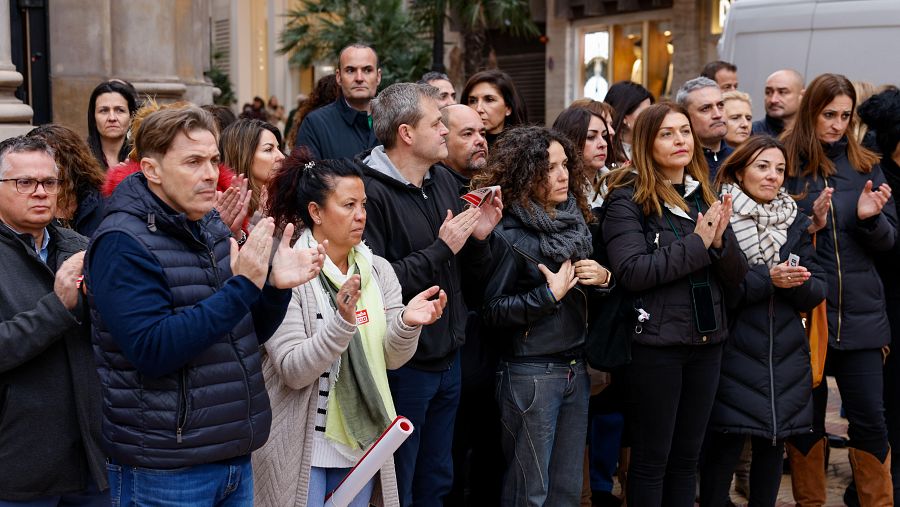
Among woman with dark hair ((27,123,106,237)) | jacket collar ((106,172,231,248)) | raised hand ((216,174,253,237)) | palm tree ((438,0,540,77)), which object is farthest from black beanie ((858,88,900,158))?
palm tree ((438,0,540,77))

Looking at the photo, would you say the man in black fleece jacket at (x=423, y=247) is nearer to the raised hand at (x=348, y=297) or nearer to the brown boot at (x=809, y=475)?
the raised hand at (x=348, y=297)

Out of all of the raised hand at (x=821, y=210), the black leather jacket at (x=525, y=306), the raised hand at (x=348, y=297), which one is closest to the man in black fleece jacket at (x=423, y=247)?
the black leather jacket at (x=525, y=306)

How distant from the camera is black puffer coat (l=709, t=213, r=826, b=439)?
563cm

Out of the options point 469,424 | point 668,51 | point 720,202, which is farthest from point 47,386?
point 668,51

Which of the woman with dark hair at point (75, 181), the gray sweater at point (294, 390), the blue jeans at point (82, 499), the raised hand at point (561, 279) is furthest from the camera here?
the raised hand at point (561, 279)

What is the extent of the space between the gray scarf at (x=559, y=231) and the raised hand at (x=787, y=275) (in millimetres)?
986

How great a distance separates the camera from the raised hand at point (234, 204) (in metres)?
4.59

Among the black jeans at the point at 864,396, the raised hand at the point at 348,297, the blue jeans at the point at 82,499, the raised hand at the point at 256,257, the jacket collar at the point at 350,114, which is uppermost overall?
the jacket collar at the point at 350,114

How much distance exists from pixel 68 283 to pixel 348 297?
94 cm

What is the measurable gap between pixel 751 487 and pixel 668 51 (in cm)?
1524

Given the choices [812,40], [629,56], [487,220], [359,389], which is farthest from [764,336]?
[629,56]

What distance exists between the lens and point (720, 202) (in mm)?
5391

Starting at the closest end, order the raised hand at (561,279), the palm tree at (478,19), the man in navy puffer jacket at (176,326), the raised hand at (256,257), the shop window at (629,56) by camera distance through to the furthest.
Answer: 1. the man in navy puffer jacket at (176,326)
2. the raised hand at (256,257)
3. the raised hand at (561,279)
4. the palm tree at (478,19)
5. the shop window at (629,56)

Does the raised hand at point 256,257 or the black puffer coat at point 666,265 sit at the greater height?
the raised hand at point 256,257
